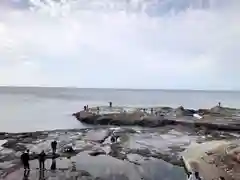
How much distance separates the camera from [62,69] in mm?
11781

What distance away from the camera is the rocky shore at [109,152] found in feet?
22.5

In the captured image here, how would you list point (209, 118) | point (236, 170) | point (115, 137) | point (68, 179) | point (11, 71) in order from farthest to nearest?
1. point (209, 118)
2. point (11, 71)
3. point (115, 137)
4. point (236, 170)
5. point (68, 179)

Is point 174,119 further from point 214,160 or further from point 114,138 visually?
point 214,160

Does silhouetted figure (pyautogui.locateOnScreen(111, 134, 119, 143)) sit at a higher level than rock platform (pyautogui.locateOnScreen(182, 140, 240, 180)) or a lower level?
higher

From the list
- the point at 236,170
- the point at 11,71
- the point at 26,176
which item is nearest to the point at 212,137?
the point at 236,170

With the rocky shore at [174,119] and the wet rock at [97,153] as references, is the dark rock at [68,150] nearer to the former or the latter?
the wet rock at [97,153]

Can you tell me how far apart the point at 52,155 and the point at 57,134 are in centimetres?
320

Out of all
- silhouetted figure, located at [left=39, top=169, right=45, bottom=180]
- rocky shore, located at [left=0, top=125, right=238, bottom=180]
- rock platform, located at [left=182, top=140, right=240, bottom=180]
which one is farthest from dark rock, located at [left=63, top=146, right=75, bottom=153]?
rock platform, located at [left=182, top=140, right=240, bottom=180]

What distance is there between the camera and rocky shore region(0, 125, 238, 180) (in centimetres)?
685

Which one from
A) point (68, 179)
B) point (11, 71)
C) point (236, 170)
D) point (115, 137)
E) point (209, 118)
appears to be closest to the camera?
point (68, 179)

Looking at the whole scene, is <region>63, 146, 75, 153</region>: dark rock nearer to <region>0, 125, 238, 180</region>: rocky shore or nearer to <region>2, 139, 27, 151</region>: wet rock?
<region>0, 125, 238, 180</region>: rocky shore

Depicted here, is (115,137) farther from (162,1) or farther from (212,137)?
(162,1)

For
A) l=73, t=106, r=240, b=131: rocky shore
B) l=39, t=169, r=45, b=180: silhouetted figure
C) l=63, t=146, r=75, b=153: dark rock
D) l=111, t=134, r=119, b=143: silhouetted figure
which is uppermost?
l=73, t=106, r=240, b=131: rocky shore

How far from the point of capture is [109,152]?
8.73 meters
